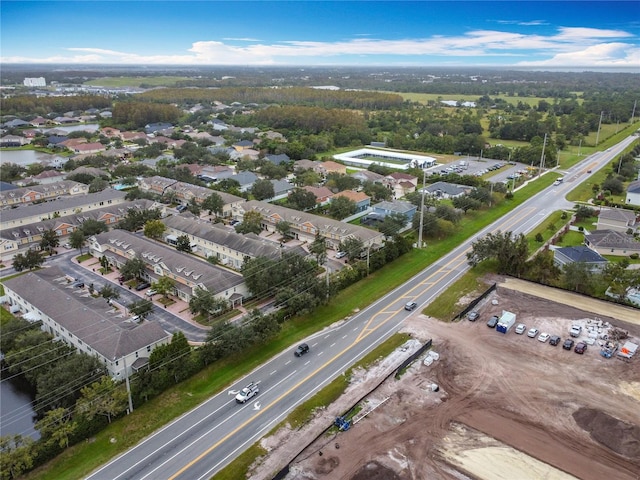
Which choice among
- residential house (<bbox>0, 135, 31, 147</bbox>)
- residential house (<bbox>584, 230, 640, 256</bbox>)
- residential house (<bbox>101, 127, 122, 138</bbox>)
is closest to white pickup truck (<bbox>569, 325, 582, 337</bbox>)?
residential house (<bbox>584, 230, 640, 256</bbox>)

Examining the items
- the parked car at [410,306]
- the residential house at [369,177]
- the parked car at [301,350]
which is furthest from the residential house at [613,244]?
the parked car at [301,350]

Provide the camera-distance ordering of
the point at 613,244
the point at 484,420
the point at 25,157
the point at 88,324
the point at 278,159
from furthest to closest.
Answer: the point at 25,157
the point at 278,159
the point at 613,244
the point at 88,324
the point at 484,420

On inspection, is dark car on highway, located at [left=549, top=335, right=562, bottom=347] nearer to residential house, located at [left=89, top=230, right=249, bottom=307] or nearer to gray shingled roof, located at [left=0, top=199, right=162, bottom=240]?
residential house, located at [left=89, top=230, right=249, bottom=307]

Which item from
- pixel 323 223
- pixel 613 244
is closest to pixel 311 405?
pixel 323 223

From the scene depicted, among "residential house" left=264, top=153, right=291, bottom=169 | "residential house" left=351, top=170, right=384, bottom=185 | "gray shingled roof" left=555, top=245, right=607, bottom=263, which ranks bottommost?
"gray shingled roof" left=555, top=245, right=607, bottom=263

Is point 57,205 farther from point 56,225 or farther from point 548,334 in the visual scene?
point 548,334

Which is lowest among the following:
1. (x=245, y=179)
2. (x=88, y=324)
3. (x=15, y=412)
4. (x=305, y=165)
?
(x=15, y=412)

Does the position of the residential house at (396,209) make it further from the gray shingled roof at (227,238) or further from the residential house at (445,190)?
the gray shingled roof at (227,238)
